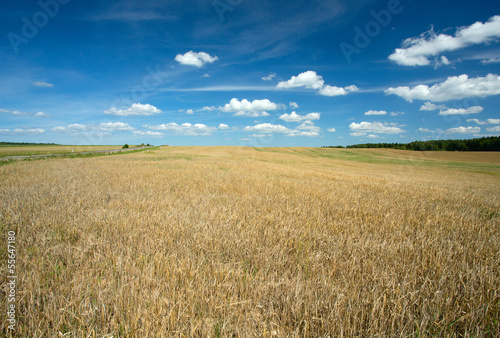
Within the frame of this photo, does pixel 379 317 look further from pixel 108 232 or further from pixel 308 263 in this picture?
pixel 108 232

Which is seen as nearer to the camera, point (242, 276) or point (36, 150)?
point (242, 276)

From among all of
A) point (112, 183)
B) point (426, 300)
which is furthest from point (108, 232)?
point (112, 183)

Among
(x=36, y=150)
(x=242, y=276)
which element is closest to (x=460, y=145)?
(x=242, y=276)

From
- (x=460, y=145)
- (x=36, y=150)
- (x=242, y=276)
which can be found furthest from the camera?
(x=460, y=145)

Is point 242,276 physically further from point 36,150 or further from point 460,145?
point 460,145

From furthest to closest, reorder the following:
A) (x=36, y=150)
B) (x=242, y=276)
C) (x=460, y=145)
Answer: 1. (x=460, y=145)
2. (x=36, y=150)
3. (x=242, y=276)

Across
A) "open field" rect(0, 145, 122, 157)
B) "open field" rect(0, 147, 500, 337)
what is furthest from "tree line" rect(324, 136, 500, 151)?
"open field" rect(0, 145, 122, 157)

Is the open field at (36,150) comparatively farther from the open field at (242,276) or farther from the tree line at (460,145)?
the tree line at (460,145)

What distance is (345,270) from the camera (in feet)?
9.16

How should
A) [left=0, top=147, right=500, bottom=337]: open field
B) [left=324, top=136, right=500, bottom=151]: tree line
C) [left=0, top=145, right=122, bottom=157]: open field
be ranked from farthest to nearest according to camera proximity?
[left=324, top=136, right=500, bottom=151]: tree line → [left=0, top=145, right=122, bottom=157]: open field → [left=0, top=147, right=500, bottom=337]: open field

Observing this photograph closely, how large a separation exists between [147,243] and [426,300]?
144 inches

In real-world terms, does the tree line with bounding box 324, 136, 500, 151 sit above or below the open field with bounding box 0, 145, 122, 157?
above

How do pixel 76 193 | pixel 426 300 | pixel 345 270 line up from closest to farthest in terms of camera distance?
pixel 426 300 < pixel 345 270 < pixel 76 193

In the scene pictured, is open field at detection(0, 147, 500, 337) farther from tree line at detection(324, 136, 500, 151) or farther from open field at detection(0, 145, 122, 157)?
tree line at detection(324, 136, 500, 151)
